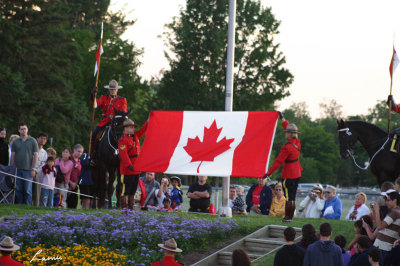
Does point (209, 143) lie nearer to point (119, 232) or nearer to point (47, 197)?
point (119, 232)

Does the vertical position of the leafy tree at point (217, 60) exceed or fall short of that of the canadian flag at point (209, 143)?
it exceeds it

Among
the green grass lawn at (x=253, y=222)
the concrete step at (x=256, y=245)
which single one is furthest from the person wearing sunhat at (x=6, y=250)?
the green grass lawn at (x=253, y=222)

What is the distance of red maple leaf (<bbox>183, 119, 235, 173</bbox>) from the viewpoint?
54.7 feet

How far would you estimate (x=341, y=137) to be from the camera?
17.4m

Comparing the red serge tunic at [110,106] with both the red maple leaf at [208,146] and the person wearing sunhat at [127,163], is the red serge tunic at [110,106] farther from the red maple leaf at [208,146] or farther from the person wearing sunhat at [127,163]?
the red maple leaf at [208,146]

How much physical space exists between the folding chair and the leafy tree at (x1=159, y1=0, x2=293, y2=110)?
104ft

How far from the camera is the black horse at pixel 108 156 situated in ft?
59.0

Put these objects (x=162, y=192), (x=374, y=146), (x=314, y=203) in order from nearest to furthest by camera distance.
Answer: (x=374, y=146) → (x=314, y=203) → (x=162, y=192)

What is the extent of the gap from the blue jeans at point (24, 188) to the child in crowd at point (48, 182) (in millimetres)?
322

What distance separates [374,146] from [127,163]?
219 inches

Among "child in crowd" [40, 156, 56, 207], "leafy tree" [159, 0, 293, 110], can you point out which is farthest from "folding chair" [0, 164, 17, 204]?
"leafy tree" [159, 0, 293, 110]

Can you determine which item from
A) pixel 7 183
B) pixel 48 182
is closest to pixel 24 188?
pixel 7 183

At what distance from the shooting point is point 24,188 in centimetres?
1939

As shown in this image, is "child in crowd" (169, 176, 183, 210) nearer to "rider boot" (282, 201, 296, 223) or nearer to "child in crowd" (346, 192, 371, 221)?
"rider boot" (282, 201, 296, 223)
